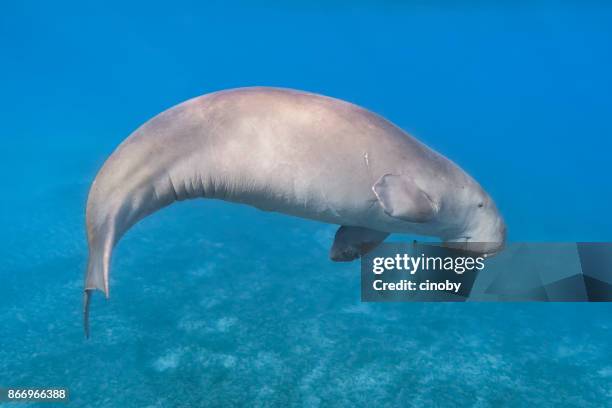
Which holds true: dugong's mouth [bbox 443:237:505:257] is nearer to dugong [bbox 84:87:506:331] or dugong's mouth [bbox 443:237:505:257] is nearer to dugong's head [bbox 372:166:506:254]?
dugong's head [bbox 372:166:506:254]

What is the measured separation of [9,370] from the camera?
16391 millimetres

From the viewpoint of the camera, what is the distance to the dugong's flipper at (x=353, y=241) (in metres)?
5.54

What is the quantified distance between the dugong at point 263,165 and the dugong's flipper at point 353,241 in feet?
2.78

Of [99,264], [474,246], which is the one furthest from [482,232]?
[99,264]

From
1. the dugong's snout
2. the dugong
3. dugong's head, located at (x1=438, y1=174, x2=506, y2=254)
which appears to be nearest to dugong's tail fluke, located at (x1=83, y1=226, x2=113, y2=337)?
the dugong

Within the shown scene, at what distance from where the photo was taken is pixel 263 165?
13.8 ft

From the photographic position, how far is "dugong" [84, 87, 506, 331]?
13.3 ft

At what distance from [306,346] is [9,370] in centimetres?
953

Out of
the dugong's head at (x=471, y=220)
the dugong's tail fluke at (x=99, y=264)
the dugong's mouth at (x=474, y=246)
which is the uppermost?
the dugong's head at (x=471, y=220)

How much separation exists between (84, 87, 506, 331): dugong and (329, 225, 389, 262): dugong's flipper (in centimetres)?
85

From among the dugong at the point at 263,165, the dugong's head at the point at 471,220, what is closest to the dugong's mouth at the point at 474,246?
the dugong's head at the point at 471,220

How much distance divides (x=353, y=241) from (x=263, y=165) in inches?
68.8

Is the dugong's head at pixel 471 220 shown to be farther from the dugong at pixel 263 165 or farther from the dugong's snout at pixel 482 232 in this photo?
the dugong at pixel 263 165

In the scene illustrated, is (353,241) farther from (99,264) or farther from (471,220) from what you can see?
(99,264)
